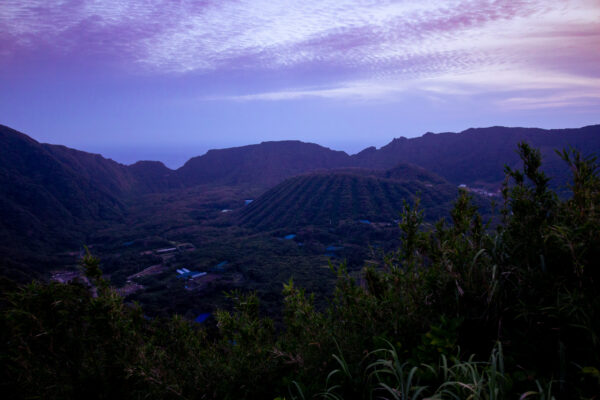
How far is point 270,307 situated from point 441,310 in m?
30.6

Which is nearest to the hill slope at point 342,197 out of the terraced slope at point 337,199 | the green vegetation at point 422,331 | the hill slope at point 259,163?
the terraced slope at point 337,199

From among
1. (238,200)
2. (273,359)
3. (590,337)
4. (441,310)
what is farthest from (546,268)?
(238,200)

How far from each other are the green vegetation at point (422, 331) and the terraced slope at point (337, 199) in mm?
67196

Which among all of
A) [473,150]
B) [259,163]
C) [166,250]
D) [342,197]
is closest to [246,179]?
[259,163]

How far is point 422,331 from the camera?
290 centimetres

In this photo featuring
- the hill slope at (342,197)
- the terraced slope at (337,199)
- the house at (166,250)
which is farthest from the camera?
the hill slope at (342,197)

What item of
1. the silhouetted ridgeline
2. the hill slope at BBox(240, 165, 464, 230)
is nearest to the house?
the silhouetted ridgeline

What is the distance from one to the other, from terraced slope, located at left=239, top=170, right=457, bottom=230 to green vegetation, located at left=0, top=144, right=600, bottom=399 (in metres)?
67.2

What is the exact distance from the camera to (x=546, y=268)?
262 cm

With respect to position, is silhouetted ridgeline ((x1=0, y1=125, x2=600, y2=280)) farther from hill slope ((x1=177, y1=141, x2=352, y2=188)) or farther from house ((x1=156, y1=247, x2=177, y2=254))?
house ((x1=156, y1=247, x2=177, y2=254))

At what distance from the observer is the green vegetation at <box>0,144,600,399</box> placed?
83.1 inches

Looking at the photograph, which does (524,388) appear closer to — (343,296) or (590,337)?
(590,337)

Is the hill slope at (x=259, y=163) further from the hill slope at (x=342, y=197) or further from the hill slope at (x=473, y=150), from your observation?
the hill slope at (x=342, y=197)

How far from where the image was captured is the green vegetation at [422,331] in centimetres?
211
